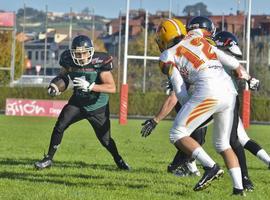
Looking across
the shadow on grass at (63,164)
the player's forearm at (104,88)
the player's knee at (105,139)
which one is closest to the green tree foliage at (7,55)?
the shadow on grass at (63,164)

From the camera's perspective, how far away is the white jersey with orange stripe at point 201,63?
684 centimetres

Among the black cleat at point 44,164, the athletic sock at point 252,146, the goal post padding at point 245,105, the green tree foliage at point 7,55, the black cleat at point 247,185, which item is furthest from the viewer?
the green tree foliage at point 7,55

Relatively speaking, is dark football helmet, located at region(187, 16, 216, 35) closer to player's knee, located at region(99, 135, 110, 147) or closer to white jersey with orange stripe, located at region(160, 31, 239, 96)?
white jersey with orange stripe, located at region(160, 31, 239, 96)

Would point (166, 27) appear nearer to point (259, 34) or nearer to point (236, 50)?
point (236, 50)

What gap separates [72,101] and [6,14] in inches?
1447

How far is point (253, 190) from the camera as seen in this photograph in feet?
25.1

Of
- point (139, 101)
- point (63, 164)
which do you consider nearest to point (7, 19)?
point (139, 101)

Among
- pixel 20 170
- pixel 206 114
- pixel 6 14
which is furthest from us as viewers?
pixel 6 14

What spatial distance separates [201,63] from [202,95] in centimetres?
31

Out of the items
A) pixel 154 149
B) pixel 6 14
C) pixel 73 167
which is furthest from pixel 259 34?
pixel 73 167

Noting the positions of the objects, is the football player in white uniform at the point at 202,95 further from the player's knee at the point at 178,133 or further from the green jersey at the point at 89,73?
the green jersey at the point at 89,73

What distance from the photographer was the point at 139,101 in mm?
41312

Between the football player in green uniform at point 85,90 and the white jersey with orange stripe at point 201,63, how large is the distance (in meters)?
2.15

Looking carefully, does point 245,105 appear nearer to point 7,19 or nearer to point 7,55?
point 7,19
